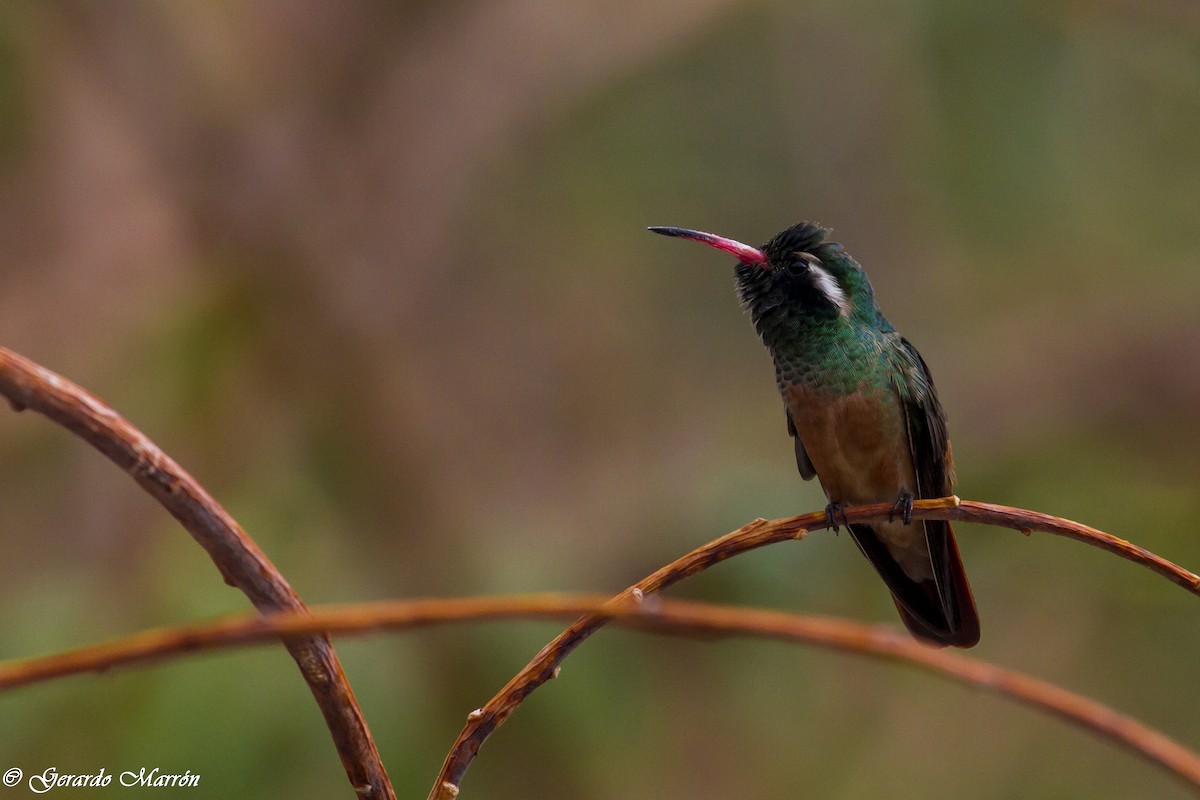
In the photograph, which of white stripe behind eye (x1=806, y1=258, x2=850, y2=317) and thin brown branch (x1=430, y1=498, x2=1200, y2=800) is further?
white stripe behind eye (x1=806, y1=258, x2=850, y2=317)

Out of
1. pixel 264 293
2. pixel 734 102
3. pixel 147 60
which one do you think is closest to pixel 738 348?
pixel 734 102

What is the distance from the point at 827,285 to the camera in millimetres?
2432

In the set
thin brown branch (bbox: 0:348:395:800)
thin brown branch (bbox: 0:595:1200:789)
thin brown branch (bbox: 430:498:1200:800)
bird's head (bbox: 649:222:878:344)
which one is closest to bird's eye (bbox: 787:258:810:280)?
bird's head (bbox: 649:222:878:344)

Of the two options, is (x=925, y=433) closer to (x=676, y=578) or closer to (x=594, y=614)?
(x=676, y=578)

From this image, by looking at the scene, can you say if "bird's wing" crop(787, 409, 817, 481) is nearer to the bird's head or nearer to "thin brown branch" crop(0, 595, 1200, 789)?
the bird's head

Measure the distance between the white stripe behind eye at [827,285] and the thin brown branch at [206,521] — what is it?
1.61m

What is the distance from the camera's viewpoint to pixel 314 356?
4602 millimetres

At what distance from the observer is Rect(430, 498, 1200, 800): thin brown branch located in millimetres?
1121

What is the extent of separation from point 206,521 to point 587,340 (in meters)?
4.99

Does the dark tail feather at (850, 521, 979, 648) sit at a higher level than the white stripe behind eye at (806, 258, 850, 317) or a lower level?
lower

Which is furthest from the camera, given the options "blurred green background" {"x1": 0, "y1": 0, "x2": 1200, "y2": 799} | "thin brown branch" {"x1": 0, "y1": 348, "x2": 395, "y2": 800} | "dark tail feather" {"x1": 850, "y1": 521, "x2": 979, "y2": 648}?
"blurred green background" {"x1": 0, "y1": 0, "x2": 1200, "y2": 799}

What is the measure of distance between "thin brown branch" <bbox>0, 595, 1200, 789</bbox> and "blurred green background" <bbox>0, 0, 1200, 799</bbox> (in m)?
3.00

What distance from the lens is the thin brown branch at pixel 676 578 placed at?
112cm

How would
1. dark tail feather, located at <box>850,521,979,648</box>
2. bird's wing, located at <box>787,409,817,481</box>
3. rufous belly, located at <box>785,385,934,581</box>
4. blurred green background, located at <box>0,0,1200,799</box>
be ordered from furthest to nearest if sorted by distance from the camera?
blurred green background, located at <box>0,0,1200,799</box>
bird's wing, located at <box>787,409,817,481</box>
rufous belly, located at <box>785,385,934,581</box>
dark tail feather, located at <box>850,521,979,648</box>
